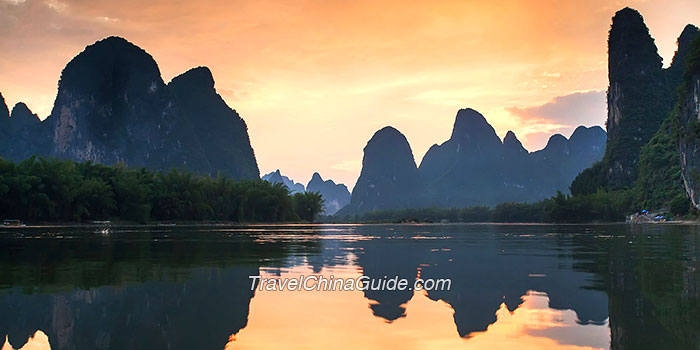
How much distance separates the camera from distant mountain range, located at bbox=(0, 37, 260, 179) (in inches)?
6442

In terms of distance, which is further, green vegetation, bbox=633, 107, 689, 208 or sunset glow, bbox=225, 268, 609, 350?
green vegetation, bbox=633, 107, 689, 208

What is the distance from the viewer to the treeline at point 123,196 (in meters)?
50.8

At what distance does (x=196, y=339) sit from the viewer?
5562 millimetres

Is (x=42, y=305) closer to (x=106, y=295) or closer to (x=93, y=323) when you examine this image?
(x=106, y=295)

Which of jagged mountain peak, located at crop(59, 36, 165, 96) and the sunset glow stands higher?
jagged mountain peak, located at crop(59, 36, 165, 96)

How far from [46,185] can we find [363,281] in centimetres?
5052

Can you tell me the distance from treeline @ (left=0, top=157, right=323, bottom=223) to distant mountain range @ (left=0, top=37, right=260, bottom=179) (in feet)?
288

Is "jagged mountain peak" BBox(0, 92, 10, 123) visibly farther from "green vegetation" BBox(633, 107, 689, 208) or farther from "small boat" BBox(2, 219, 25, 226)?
"green vegetation" BBox(633, 107, 689, 208)

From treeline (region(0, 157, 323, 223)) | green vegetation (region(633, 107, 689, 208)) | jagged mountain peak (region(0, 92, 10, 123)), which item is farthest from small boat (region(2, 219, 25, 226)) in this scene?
jagged mountain peak (region(0, 92, 10, 123))

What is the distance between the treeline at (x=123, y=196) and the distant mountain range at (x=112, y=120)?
3461 inches

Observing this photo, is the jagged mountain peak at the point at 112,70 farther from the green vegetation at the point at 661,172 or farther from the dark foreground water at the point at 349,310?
the dark foreground water at the point at 349,310

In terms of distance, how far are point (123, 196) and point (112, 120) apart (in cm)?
11761

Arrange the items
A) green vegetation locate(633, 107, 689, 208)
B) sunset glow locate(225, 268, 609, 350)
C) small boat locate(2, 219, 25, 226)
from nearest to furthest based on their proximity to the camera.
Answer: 1. sunset glow locate(225, 268, 609, 350)
2. small boat locate(2, 219, 25, 226)
3. green vegetation locate(633, 107, 689, 208)

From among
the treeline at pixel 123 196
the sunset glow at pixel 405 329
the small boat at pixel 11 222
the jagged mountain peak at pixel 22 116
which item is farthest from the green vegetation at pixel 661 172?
the jagged mountain peak at pixel 22 116
